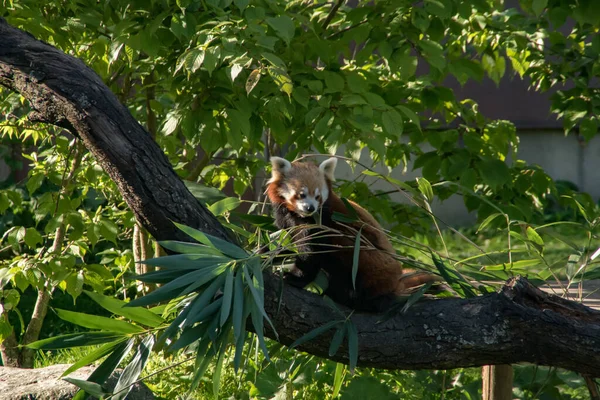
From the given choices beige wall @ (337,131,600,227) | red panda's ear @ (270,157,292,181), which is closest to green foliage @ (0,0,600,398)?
red panda's ear @ (270,157,292,181)

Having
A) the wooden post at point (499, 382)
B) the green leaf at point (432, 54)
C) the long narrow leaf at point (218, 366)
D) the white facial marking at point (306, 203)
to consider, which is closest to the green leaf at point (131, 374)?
the long narrow leaf at point (218, 366)

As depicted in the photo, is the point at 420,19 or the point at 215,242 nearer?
the point at 215,242

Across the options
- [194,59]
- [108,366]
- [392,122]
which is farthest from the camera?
[392,122]

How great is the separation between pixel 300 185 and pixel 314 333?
3.38 feet

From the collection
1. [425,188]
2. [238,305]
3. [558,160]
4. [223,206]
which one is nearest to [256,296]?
[238,305]

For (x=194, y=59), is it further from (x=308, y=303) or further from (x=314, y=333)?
(x=314, y=333)

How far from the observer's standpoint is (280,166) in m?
3.35

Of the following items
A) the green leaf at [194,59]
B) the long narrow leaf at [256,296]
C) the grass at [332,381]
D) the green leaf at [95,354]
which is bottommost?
the grass at [332,381]

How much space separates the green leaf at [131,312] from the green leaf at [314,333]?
47cm

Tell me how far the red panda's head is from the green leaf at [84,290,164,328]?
88 centimetres

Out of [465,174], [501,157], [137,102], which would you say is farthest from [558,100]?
[137,102]

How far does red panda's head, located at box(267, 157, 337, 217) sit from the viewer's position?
3042 millimetres

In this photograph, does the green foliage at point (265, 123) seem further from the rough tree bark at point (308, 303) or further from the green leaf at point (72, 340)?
the rough tree bark at point (308, 303)

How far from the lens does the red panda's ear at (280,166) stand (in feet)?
10.9
